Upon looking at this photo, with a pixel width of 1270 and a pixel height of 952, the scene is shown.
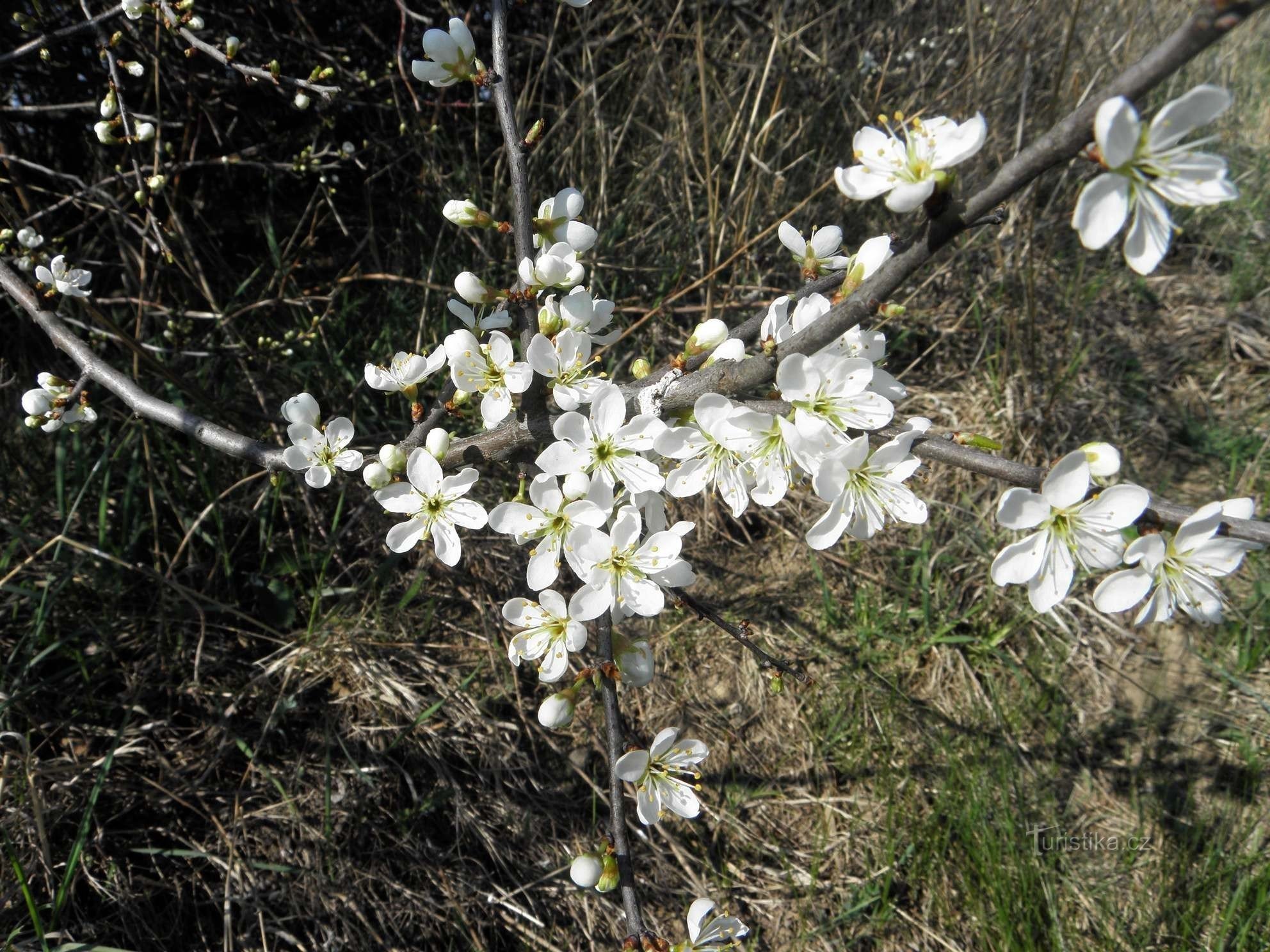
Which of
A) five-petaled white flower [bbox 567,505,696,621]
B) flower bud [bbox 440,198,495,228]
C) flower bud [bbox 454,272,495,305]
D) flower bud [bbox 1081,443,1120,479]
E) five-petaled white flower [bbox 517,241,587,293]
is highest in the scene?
flower bud [bbox 440,198,495,228]

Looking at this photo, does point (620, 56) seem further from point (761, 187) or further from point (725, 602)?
point (725, 602)

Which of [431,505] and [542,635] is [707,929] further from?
[431,505]

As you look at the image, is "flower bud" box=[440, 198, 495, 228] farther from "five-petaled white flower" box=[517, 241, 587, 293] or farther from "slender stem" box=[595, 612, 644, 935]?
"slender stem" box=[595, 612, 644, 935]

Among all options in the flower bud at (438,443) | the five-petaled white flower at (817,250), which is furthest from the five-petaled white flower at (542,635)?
the five-petaled white flower at (817,250)

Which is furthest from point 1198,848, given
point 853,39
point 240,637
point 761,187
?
point 853,39

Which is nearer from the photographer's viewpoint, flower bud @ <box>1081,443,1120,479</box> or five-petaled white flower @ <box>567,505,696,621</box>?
flower bud @ <box>1081,443,1120,479</box>

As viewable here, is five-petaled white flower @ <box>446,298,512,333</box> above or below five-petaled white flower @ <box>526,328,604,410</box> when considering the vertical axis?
below

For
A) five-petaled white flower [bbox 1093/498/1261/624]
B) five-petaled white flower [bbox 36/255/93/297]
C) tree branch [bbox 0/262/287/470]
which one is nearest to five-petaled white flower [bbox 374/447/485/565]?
tree branch [bbox 0/262/287/470]

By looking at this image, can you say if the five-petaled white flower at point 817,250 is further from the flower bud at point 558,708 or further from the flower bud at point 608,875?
the flower bud at point 608,875

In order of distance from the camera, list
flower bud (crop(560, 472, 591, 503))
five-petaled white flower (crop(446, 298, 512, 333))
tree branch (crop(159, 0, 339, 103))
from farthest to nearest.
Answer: tree branch (crop(159, 0, 339, 103)) < five-petaled white flower (crop(446, 298, 512, 333)) < flower bud (crop(560, 472, 591, 503))
